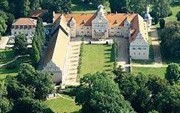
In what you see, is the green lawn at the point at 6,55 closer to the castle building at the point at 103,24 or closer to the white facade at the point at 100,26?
the castle building at the point at 103,24

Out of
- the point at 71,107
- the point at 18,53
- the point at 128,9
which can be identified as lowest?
the point at 71,107

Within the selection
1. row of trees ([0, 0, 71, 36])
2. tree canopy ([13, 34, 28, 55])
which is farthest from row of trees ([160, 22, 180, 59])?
tree canopy ([13, 34, 28, 55])

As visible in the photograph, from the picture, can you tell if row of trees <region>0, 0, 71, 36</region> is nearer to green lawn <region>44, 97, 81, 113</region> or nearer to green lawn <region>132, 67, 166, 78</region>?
green lawn <region>132, 67, 166, 78</region>

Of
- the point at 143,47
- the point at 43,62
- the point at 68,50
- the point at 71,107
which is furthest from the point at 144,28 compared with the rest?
the point at 71,107

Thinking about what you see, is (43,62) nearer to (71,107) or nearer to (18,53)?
(18,53)

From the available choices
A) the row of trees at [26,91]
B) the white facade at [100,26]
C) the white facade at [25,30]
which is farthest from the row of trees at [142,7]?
the row of trees at [26,91]
